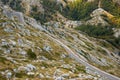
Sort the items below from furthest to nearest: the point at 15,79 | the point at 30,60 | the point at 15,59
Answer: the point at 30,60 < the point at 15,59 < the point at 15,79

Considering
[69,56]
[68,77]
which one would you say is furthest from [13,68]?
[69,56]

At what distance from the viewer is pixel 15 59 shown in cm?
11350

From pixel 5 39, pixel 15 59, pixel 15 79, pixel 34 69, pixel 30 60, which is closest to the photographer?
pixel 15 79

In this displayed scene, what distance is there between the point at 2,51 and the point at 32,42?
3211cm

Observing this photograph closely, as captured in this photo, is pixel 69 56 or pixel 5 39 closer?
pixel 5 39

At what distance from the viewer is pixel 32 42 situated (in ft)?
499

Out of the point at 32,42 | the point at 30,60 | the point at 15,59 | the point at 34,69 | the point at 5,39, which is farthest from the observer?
the point at 32,42

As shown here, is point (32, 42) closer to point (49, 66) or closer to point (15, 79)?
point (49, 66)

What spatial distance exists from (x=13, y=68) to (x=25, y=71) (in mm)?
4847

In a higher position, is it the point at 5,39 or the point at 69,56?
the point at 5,39

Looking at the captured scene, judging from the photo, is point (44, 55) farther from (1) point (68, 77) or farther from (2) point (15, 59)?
(1) point (68, 77)

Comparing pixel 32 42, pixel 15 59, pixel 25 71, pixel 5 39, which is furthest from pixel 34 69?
pixel 32 42

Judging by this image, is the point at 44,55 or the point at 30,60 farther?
the point at 44,55

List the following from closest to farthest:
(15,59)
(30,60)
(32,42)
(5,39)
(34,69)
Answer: (34,69), (15,59), (30,60), (5,39), (32,42)
